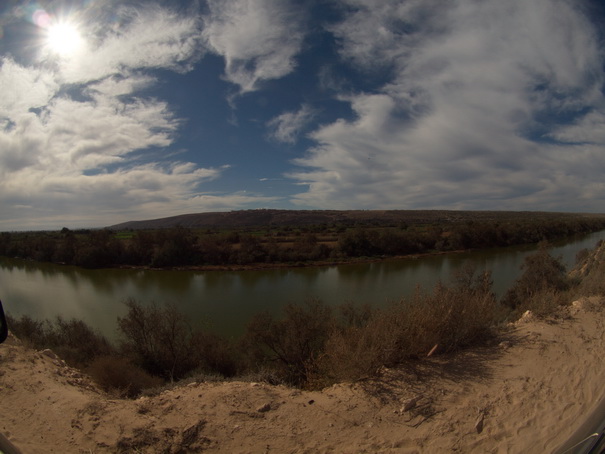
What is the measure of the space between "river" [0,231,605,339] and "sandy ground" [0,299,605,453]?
9.72 metres

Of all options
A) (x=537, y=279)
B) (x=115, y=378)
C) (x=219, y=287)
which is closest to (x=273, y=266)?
(x=219, y=287)

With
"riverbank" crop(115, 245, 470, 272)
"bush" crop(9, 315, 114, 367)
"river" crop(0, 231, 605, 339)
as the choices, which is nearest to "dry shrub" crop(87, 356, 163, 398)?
"bush" crop(9, 315, 114, 367)

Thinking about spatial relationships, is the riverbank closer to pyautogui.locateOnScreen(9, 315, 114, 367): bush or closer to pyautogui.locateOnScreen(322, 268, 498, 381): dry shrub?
pyautogui.locateOnScreen(9, 315, 114, 367): bush

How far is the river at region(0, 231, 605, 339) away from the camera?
18.5m

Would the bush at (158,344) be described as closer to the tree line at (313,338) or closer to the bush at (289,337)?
the tree line at (313,338)

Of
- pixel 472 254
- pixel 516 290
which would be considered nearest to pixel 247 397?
pixel 516 290

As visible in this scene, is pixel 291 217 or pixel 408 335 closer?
pixel 408 335

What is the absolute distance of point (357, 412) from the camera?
3172 millimetres

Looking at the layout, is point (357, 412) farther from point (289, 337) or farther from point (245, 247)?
point (245, 247)

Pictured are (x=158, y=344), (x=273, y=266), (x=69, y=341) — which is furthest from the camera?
(x=273, y=266)

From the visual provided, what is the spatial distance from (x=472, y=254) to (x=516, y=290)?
27689 mm

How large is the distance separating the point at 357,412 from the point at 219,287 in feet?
80.4

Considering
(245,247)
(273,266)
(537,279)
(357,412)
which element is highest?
(357,412)

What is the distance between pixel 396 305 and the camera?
5234 millimetres
